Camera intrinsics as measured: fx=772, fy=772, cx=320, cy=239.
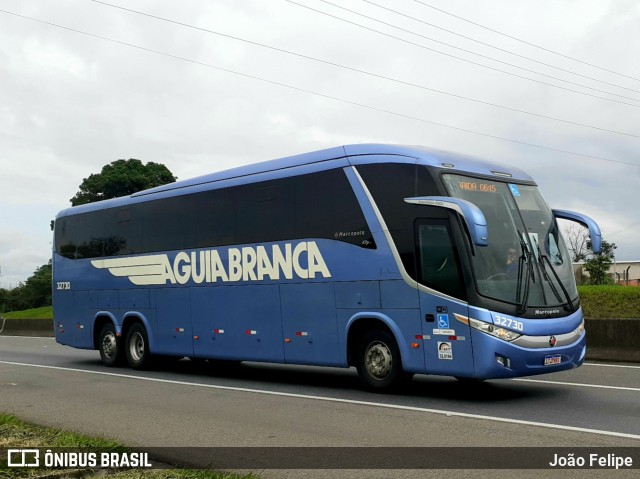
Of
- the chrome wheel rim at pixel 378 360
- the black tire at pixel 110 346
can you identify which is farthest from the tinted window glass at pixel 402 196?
the black tire at pixel 110 346

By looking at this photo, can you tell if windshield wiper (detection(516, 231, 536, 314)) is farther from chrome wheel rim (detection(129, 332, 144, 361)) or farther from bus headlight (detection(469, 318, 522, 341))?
chrome wheel rim (detection(129, 332, 144, 361))

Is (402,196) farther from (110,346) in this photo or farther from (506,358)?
(110,346)

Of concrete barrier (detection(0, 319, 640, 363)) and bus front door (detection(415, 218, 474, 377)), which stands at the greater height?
bus front door (detection(415, 218, 474, 377))

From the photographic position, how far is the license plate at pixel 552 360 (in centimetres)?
1057

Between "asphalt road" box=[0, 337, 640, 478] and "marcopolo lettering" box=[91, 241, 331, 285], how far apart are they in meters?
1.97

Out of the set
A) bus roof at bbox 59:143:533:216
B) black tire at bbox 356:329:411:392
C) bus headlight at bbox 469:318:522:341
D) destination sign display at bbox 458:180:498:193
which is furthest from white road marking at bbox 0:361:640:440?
bus roof at bbox 59:143:533:216

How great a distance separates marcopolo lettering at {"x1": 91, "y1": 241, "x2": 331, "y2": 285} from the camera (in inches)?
515

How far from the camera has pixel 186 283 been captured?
15750 mm

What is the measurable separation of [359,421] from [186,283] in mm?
7222

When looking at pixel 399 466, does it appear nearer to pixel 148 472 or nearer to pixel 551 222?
pixel 148 472

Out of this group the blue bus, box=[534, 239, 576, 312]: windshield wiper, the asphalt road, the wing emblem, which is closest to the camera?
the asphalt road

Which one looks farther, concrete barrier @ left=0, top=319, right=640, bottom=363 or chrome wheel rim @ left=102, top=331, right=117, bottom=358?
chrome wheel rim @ left=102, top=331, right=117, bottom=358

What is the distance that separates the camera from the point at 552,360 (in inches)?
419

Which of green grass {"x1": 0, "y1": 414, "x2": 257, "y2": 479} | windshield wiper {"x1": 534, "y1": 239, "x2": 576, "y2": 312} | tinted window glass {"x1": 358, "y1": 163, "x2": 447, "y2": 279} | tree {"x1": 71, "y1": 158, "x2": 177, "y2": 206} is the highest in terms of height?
tree {"x1": 71, "y1": 158, "x2": 177, "y2": 206}
